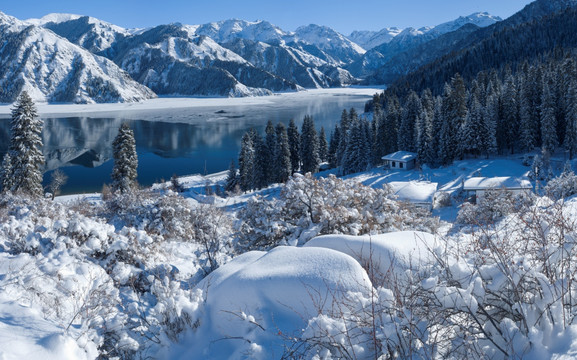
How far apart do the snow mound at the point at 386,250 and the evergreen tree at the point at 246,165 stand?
40131mm

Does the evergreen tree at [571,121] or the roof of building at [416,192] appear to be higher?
the evergreen tree at [571,121]

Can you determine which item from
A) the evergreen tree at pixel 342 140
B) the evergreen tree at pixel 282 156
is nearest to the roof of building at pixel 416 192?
the evergreen tree at pixel 282 156

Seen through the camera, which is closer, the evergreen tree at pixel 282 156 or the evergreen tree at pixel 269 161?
the evergreen tree at pixel 282 156

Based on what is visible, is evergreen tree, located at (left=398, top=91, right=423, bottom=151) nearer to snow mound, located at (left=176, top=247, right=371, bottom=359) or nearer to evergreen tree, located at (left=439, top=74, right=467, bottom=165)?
evergreen tree, located at (left=439, top=74, right=467, bottom=165)

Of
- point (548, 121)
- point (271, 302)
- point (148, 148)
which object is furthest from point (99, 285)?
point (148, 148)

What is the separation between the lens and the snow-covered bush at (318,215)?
9.16 metres

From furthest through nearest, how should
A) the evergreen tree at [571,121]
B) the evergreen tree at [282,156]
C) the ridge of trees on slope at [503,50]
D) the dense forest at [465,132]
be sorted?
the ridge of trees on slope at [503,50] < the evergreen tree at [282,156] < the dense forest at [465,132] < the evergreen tree at [571,121]

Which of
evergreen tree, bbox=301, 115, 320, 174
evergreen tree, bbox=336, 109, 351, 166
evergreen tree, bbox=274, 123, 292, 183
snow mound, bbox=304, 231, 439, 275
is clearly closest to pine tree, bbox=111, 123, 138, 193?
evergreen tree, bbox=274, 123, 292, 183

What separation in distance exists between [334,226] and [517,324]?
5.94 m

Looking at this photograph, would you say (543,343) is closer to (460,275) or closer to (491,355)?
(491,355)

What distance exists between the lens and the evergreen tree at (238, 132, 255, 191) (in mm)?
45844

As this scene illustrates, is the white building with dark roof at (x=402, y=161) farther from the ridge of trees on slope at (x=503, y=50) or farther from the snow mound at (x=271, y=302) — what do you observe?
the ridge of trees on slope at (x=503, y=50)

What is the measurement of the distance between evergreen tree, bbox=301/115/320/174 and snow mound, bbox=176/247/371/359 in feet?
157

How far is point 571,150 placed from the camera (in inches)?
1534
